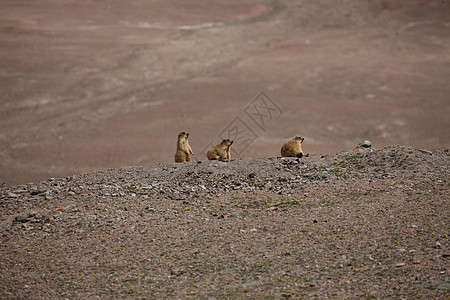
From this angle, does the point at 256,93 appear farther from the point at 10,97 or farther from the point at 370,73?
the point at 10,97

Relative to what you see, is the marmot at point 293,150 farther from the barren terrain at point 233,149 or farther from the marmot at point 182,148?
the marmot at point 182,148

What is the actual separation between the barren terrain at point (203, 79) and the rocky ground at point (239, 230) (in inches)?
405

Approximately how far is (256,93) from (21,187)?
1677 cm

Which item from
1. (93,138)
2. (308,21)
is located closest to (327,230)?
(93,138)

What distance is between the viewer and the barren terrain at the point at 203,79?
2095 centimetres

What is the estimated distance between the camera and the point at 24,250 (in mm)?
7023

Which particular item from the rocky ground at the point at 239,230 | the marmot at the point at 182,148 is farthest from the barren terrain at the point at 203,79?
the rocky ground at the point at 239,230

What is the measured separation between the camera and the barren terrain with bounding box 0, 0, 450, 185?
20953 mm

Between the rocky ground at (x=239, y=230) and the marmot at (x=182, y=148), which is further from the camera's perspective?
the marmot at (x=182, y=148)

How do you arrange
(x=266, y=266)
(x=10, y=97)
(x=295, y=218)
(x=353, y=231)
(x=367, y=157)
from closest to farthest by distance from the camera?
(x=266, y=266) < (x=353, y=231) < (x=295, y=218) < (x=367, y=157) < (x=10, y=97)

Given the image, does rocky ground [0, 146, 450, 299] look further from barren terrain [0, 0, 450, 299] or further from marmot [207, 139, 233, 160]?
marmot [207, 139, 233, 160]

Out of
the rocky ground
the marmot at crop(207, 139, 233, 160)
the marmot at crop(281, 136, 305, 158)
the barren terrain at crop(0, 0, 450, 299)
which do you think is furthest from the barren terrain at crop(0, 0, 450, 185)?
the rocky ground

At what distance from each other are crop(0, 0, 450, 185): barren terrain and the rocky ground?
10286 mm

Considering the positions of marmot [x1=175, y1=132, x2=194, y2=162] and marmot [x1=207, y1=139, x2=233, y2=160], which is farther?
marmot [x1=175, y1=132, x2=194, y2=162]
